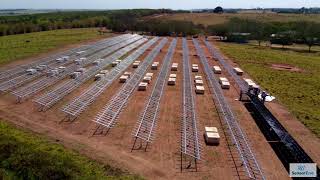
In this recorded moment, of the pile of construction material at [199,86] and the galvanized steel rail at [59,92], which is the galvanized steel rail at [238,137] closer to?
the pile of construction material at [199,86]

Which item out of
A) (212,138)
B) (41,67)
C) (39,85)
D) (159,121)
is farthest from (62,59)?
(212,138)

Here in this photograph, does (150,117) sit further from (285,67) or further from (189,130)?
(285,67)

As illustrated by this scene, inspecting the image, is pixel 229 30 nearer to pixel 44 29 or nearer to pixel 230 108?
pixel 44 29

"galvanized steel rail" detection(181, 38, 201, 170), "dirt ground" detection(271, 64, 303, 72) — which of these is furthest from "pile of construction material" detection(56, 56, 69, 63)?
"dirt ground" detection(271, 64, 303, 72)

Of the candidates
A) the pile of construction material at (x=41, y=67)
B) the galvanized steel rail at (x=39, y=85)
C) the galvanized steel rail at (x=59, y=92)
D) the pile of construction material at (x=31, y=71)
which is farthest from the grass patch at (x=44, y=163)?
the pile of construction material at (x=41, y=67)

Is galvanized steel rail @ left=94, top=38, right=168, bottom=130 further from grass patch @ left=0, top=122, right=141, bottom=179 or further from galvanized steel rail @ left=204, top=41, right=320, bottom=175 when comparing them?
galvanized steel rail @ left=204, top=41, right=320, bottom=175

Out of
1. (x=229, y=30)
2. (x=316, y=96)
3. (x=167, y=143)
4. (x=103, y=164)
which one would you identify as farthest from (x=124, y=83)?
(x=229, y=30)
